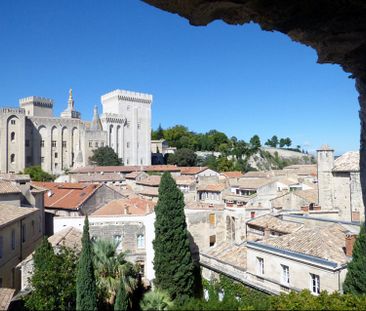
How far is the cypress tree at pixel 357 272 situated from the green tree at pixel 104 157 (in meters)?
70.8

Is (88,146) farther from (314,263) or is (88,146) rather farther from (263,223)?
(314,263)

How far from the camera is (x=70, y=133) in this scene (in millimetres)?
91125

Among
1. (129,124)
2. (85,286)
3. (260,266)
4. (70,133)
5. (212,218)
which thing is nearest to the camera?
(85,286)

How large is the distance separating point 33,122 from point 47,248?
7490cm

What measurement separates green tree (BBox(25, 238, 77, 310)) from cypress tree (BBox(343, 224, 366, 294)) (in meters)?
10.9

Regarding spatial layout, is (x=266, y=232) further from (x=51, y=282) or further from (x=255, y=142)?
(x=255, y=142)

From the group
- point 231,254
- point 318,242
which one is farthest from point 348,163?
point 318,242

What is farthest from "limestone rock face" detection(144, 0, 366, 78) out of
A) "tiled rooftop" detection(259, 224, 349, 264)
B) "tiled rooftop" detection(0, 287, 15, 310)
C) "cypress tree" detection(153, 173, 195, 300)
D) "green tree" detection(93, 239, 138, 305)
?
"cypress tree" detection(153, 173, 195, 300)

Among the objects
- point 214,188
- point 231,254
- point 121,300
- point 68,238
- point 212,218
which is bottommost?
point 121,300

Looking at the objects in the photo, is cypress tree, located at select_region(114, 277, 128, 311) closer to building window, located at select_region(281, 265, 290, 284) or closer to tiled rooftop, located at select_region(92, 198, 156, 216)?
building window, located at select_region(281, 265, 290, 284)

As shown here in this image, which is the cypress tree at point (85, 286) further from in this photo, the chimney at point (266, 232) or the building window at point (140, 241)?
the chimney at point (266, 232)

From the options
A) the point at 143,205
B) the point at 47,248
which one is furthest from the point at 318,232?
the point at 143,205

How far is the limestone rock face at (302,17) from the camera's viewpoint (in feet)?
11.0

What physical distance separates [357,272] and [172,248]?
10030 millimetres
